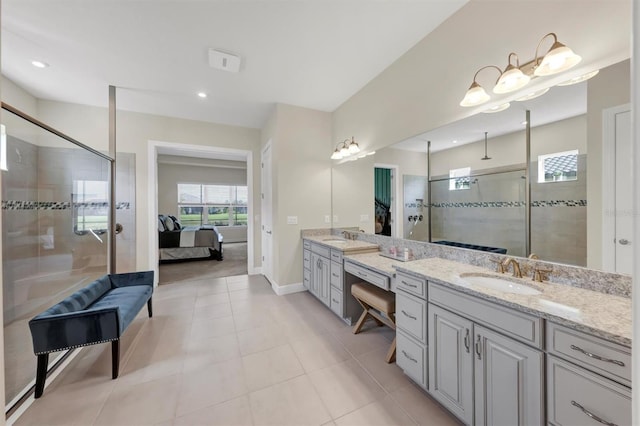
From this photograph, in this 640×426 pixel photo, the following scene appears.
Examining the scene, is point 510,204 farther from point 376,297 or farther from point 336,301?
point 336,301

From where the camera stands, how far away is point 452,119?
210 cm

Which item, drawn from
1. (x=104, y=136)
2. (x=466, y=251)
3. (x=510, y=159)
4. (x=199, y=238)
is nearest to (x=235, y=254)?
(x=199, y=238)

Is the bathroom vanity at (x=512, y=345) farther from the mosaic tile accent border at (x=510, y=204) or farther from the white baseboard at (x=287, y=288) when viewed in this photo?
the white baseboard at (x=287, y=288)

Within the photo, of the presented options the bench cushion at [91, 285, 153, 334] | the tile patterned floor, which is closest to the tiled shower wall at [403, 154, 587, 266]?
the tile patterned floor

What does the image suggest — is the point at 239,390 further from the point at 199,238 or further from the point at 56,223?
the point at 199,238

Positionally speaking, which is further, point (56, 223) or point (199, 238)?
point (199, 238)

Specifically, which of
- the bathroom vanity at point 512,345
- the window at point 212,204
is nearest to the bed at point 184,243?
the window at point 212,204

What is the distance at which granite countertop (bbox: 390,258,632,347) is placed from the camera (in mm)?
993

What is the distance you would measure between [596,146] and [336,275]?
7.44 feet

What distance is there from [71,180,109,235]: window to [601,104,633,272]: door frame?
4635 millimetres

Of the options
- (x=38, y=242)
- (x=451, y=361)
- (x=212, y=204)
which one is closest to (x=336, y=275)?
(x=451, y=361)

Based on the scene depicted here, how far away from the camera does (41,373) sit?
1.74m

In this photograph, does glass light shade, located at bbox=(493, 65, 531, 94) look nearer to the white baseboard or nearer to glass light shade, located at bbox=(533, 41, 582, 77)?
glass light shade, located at bbox=(533, 41, 582, 77)

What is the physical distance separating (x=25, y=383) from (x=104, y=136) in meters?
3.31
